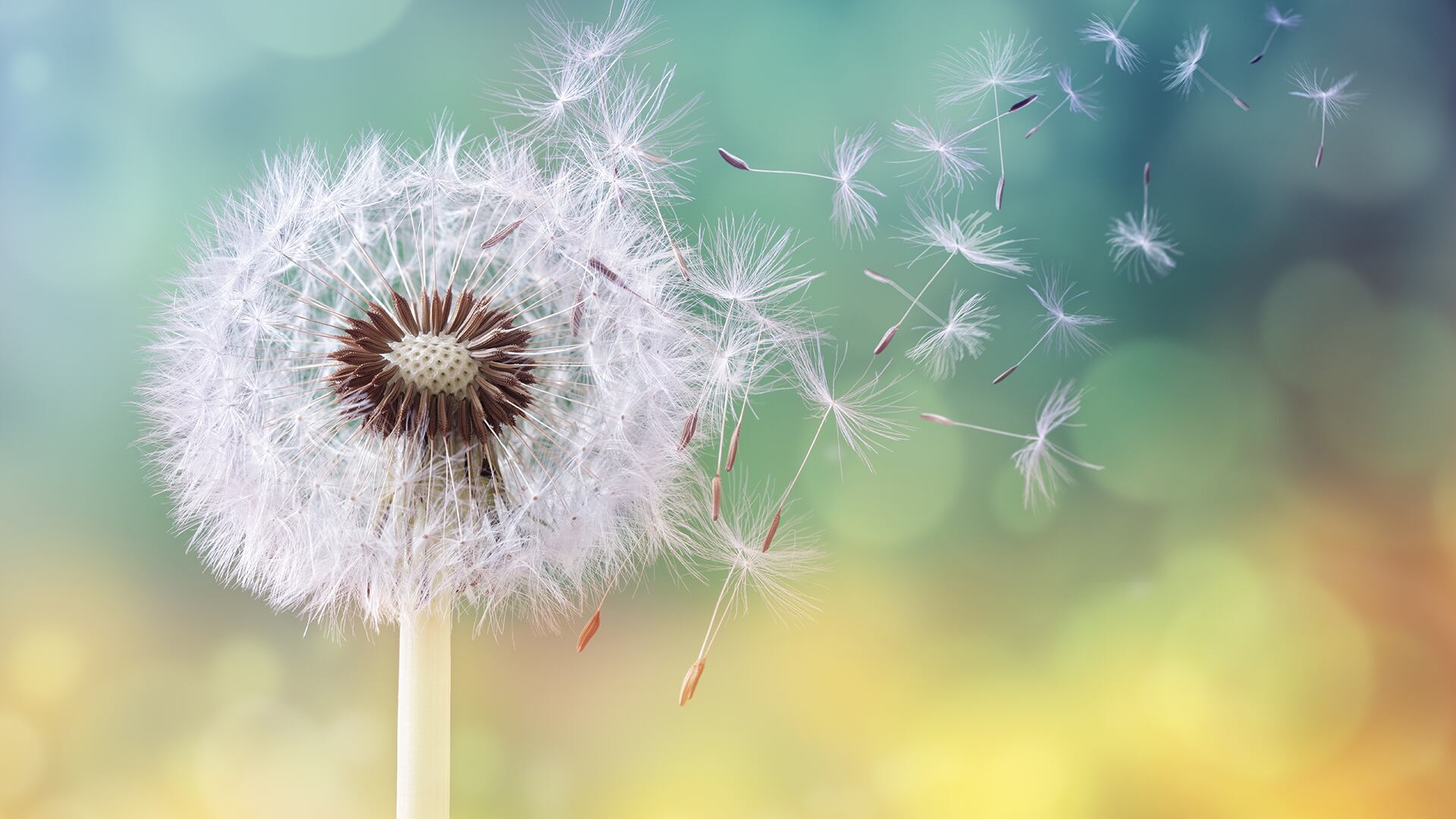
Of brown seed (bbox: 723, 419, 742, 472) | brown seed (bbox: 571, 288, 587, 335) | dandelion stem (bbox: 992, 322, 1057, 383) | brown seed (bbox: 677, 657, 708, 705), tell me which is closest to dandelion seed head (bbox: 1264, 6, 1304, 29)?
dandelion stem (bbox: 992, 322, 1057, 383)

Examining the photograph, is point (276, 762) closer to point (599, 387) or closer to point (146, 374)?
point (146, 374)

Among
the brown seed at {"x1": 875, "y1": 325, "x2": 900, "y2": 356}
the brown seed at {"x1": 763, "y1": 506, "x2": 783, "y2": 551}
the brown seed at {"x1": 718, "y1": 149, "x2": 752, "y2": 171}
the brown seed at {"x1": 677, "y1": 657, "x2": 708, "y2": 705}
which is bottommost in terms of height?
the brown seed at {"x1": 677, "y1": 657, "x2": 708, "y2": 705}

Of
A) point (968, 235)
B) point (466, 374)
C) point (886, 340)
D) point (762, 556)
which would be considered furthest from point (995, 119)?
point (466, 374)

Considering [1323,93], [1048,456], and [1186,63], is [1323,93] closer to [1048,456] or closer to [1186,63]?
[1186,63]

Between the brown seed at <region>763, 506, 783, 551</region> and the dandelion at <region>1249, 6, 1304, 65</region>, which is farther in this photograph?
the dandelion at <region>1249, 6, 1304, 65</region>

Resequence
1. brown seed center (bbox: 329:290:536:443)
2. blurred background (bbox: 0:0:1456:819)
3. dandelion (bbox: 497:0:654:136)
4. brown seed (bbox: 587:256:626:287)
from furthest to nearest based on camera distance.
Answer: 1. blurred background (bbox: 0:0:1456:819)
2. dandelion (bbox: 497:0:654:136)
3. brown seed (bbox: 587:256:626:287)
4. brown seed center (bbox: 329:290:536:443)

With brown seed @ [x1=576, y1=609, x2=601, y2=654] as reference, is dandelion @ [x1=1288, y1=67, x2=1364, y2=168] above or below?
above

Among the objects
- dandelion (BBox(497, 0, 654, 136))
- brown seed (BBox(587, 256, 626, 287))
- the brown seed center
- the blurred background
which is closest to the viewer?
the brown seed center

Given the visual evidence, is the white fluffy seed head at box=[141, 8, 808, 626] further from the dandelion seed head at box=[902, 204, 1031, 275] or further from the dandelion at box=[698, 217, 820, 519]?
the dandelion seed head at box=[902, 204, 1031, 275]
